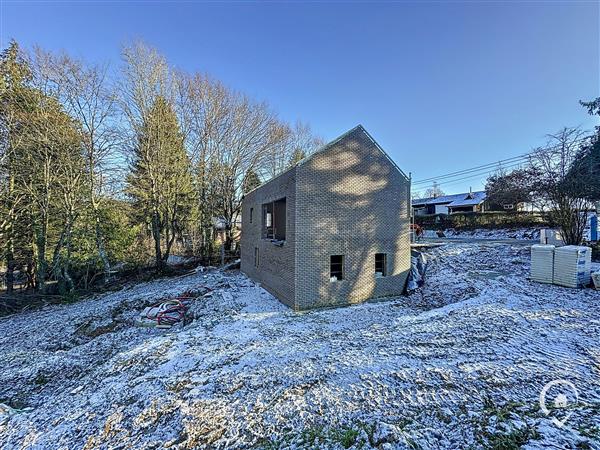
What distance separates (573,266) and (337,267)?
7887mm

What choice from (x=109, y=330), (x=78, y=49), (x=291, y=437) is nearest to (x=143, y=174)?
(x=78, y=49)

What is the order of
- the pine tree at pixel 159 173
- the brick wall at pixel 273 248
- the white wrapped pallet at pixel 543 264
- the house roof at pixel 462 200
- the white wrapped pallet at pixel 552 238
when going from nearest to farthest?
1. the white wrapped pallet at pixel 543 264
2. the brick wall at pixel 273 248
3. the white wrapped pallet at pixel 552 238
4. the pine tree at pixel 159 173
5. the house roof at pixel 462 200

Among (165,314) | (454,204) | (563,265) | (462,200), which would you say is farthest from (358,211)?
(462,200)

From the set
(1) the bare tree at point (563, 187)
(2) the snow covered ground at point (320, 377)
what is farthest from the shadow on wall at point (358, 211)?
(1) the bare tree at point (563, 187)

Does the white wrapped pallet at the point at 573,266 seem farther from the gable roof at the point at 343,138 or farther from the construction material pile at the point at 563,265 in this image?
the gable roof at the point at 343,138

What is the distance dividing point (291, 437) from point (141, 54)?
66.0 feet

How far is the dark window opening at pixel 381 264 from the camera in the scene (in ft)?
37.1

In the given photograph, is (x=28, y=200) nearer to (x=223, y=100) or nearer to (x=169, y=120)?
(x=169, y=120)

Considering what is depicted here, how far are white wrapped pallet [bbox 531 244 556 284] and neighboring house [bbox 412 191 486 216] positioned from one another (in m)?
28.6

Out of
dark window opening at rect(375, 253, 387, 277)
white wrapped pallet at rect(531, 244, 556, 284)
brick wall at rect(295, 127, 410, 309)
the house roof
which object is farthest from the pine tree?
the house roof

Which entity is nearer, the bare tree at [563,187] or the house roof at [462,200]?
the bare tree at [563,187]

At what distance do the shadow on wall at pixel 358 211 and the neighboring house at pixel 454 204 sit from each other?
30.2m

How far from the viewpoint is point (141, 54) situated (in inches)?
634

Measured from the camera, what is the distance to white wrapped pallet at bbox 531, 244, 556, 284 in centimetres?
978
